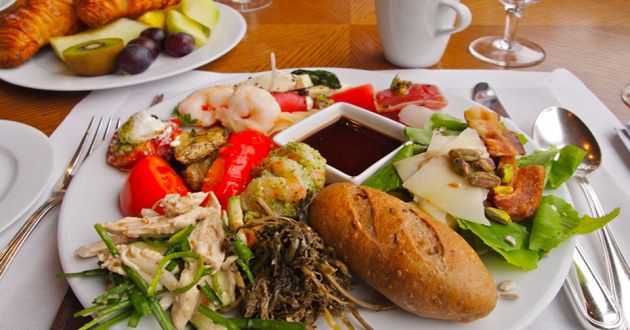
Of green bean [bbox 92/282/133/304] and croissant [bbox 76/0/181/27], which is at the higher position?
croissant [bbox 76/0/181/27]

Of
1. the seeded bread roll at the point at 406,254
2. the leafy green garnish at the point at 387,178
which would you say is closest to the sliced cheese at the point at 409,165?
the leafy green garnish at the point at 387,178

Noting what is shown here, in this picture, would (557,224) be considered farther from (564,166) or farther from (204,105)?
(204,105)

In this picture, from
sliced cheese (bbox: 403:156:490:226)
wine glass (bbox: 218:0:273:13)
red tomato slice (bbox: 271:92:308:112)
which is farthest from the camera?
wine glass (bbox: 218:0:273:13)

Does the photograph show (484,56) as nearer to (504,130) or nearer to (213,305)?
(504,130)

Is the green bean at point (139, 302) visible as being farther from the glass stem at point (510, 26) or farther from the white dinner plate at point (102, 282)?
the glass stem at point (510, 26)

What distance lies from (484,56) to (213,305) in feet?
8.42

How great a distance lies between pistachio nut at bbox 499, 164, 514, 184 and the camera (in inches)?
69.6

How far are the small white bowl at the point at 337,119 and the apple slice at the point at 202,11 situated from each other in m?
1.42

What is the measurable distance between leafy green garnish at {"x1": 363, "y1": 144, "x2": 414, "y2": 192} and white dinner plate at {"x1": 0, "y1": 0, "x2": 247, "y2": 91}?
1501 mm

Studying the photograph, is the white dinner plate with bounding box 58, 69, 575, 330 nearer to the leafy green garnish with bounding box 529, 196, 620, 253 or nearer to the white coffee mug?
the leafy green garnish with bounding box 529, 196, 620, 253

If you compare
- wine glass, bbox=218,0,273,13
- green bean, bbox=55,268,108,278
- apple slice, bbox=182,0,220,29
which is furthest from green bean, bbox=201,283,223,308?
wine glass, bbox=218,0,273,13

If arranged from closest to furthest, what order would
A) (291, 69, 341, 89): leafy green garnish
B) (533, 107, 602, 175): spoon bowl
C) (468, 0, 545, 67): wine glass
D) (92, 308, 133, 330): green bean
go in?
1. (92, 308, 133, 330): green bean
2. (533, 107, 602, 175): spoon bowl
3. (291, 69, 341, 89): leafy green garnish
4. (468, 0, 545, 67): wine glass

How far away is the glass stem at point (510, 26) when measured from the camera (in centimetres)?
301

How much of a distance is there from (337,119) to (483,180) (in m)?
0.87
